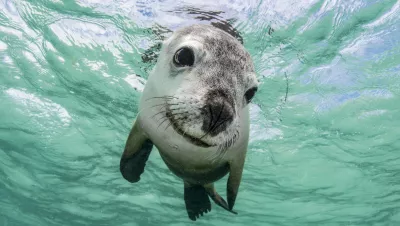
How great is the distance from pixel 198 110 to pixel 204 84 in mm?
298

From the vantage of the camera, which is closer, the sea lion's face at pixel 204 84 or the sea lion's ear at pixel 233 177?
the sea lion's face at pixel 204 84

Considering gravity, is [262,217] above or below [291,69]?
below

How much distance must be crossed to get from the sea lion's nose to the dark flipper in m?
1.96

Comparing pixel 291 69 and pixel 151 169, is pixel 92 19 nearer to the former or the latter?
pixel 291 69

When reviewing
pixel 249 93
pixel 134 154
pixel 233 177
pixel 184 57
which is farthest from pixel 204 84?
pixel 134 154

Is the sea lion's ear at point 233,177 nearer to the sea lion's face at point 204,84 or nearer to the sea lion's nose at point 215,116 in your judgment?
the sea lion's face at point 204,84

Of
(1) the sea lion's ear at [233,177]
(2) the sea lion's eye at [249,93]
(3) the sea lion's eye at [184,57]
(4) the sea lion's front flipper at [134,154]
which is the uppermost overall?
(2) the sea lion's eye at [249,93]

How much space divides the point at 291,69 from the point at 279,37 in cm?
108

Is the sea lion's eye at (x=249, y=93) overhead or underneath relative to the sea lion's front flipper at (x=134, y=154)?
overhead

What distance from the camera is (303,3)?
5500 mm

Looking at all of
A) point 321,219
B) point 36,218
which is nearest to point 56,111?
point 321,219

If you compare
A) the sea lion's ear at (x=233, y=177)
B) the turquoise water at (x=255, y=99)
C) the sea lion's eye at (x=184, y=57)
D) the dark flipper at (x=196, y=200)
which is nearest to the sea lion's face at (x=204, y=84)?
the sea lion's eye at (x=184, y=57)

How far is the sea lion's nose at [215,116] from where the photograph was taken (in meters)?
2.21

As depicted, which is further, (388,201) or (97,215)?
(97,215)
